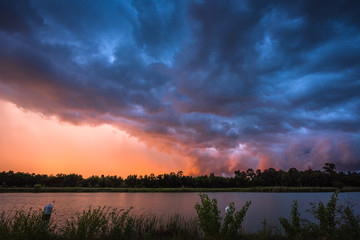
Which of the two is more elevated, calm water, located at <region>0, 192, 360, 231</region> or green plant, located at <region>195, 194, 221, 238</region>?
green plant, located at <region>195, 194, 221, 238</region>

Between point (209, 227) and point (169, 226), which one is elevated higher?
point (209, 227)

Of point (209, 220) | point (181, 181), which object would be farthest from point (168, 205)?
point (181, 181)

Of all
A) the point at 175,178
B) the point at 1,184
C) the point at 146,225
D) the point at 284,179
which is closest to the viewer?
the point at 146,225

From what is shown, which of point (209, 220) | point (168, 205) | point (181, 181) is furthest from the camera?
point (181, 181)

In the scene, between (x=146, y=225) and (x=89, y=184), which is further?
Answer: (x=89, y=184)

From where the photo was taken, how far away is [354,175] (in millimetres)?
165875

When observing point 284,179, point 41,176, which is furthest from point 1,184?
point 284,179

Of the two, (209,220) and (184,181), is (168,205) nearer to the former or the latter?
(209,220)

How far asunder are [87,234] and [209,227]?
724 cm

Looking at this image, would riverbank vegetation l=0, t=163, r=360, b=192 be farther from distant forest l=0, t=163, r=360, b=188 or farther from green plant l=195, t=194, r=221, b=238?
green plant l=195, t=194, r=221, b=238

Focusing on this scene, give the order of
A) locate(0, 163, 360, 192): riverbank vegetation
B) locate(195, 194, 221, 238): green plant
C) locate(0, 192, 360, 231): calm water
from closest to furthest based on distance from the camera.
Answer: locate(195, 194, 221, 238): green plant → locate(0, 192, 360, 231): calm water → locate(0, 163, 360, 192): riverbank vegetation

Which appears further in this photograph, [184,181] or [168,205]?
[184,181]

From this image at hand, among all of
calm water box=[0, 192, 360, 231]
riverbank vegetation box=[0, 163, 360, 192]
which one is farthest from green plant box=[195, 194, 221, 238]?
riverbank vegetation box=[0, 163, 360, 192]

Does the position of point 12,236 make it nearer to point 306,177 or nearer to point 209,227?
point 209,227
